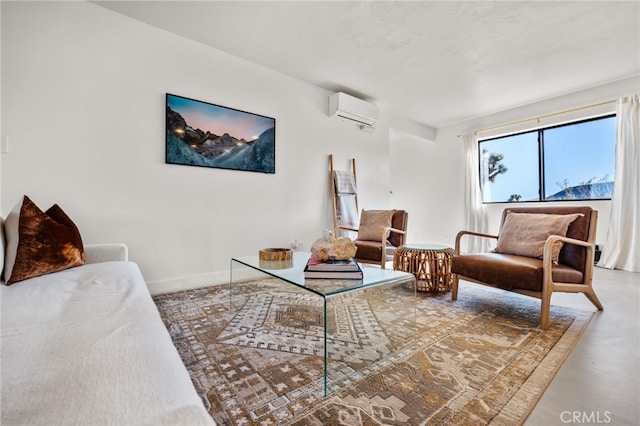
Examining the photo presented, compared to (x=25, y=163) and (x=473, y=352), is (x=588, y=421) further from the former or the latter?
(x=25, y=163)

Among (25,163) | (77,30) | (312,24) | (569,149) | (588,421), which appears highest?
(312,24)

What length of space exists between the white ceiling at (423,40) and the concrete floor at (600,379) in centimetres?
243

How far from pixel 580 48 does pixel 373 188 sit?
269 cm

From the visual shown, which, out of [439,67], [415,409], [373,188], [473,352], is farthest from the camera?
[373,188]

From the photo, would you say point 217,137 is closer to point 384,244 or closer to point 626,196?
point 384,244

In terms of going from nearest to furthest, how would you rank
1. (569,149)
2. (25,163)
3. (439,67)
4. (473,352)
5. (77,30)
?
(473,352), (25,163), (77,30), (439,67), (569,149)

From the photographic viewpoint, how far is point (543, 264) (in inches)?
70.7

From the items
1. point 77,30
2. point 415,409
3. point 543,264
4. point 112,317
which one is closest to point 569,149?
point 543,264

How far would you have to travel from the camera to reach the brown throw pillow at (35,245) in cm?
140

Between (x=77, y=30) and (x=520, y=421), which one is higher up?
(x=77, y=30)

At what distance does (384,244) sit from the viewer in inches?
109

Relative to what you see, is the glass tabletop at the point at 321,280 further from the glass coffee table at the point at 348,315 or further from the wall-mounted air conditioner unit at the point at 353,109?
the wall-mounted air conditioner unit at the point at 353,109

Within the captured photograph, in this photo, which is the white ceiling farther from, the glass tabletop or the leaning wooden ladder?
the glass tabletop

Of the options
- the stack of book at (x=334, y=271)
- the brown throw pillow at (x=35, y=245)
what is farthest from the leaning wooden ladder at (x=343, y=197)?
the brown throw pillow at (x=35, y=245)
